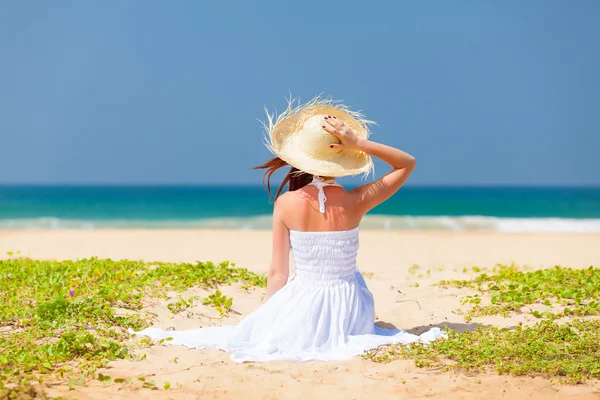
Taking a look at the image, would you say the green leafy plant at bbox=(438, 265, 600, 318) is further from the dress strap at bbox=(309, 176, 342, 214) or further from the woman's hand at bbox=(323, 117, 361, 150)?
the woman's hand at bbox=(323, 117, 361, 150)

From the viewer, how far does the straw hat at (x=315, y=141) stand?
17.1ft

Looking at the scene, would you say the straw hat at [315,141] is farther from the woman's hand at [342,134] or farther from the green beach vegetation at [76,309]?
the green beach vegetation at [76,309]

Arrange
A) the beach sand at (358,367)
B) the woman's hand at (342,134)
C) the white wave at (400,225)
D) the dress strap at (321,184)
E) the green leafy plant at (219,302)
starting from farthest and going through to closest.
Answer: the white wave at (400,225) < the green leafy plant at (219,302) < the dress strap at (321,184) < the woman's hand at (342,134) < the beach sand at (358,367)

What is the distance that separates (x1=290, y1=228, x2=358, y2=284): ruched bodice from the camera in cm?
533

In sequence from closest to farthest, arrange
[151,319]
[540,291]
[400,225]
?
[151,319] < [540,291] < [400,225]

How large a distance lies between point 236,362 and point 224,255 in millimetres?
9354

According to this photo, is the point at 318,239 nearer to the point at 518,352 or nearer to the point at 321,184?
the point at 321,184

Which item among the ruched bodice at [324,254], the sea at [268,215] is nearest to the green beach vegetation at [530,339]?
the ruched bodice at [324,254]

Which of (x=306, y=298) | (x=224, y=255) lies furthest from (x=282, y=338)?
(x=224, y=255)

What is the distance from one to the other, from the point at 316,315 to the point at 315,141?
4.86ft

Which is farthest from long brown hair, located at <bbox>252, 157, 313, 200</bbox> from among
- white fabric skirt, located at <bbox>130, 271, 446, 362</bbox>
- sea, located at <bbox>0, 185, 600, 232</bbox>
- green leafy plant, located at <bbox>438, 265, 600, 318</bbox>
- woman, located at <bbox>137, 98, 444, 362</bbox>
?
sea, located at <bbox>0, 185, 600, 232</bbox>

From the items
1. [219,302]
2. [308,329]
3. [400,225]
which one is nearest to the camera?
[308,329]

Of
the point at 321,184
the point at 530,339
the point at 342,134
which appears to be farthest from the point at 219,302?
the point at 530,339

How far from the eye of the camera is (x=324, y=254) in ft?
17.6
